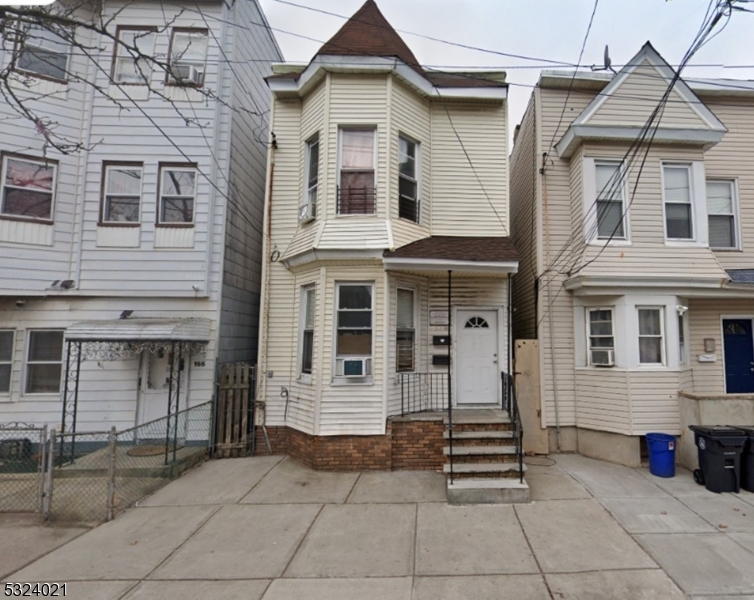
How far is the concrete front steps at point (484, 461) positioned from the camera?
5496 mm

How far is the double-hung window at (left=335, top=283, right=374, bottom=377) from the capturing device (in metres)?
7.09

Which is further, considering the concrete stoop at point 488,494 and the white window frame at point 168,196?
the white window frame at point 168,196

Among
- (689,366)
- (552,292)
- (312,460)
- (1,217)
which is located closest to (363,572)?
(312,460)

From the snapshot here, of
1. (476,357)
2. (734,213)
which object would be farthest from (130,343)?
(734,213)

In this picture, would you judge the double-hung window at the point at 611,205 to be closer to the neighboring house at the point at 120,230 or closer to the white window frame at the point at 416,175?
the white window frame at the point at 416,175

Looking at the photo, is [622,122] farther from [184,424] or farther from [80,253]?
[80,253]

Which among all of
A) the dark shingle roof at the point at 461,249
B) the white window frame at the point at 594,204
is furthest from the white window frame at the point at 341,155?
the white window frame at the point at 594,204

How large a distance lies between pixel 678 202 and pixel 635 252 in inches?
57.3

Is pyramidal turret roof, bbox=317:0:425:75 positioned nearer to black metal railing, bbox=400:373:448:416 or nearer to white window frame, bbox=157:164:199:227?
white window frame, bbox=157:164:199:227

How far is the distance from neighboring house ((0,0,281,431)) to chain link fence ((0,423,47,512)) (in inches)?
17.3

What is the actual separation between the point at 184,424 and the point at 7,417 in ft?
11.0

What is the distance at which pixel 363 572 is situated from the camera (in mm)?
3990

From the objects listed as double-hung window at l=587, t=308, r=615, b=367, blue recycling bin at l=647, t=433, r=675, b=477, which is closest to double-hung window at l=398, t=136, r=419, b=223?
double-hung window at l=587, t=308, r=615, b=367

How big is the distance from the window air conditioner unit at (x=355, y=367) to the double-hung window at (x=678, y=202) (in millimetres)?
6364
